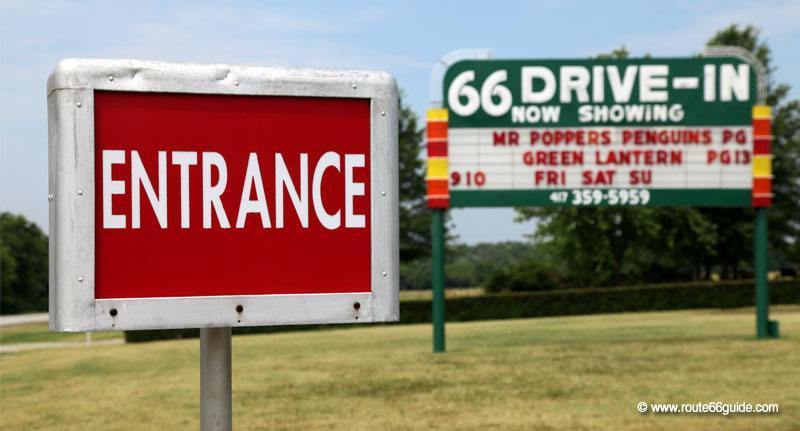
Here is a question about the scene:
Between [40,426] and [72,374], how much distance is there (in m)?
7.50

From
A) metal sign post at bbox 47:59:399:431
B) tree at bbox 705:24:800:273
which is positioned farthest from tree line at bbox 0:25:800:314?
metal sign post at bbox 47:59:399:431

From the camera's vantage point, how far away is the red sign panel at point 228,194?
266 centimetres

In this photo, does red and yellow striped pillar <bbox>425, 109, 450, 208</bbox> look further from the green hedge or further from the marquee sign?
the green hedge

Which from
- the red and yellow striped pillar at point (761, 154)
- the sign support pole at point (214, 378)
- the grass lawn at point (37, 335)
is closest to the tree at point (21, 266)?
the grass lawn at point (37, 335)

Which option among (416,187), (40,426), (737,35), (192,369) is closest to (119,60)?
(40,426)

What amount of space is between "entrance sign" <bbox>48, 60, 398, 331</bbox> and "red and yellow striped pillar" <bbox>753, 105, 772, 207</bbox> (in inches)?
784

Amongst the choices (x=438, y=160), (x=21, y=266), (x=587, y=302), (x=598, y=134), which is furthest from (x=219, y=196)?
(x=21, y=266)

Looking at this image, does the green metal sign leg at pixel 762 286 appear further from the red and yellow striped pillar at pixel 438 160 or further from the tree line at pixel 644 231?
the tree line at pixel 644 231

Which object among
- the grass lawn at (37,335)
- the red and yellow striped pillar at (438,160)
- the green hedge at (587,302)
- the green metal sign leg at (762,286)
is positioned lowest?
the grass lawn at (37,335)

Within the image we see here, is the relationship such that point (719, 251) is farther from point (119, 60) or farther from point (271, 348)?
point (119, 60)

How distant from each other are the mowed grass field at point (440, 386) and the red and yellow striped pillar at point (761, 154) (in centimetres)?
334

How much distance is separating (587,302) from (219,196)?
41444mm

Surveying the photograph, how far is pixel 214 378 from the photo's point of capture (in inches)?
109

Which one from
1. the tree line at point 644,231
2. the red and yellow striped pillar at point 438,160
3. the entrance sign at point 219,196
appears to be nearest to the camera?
the entrance sign at point 219,196
